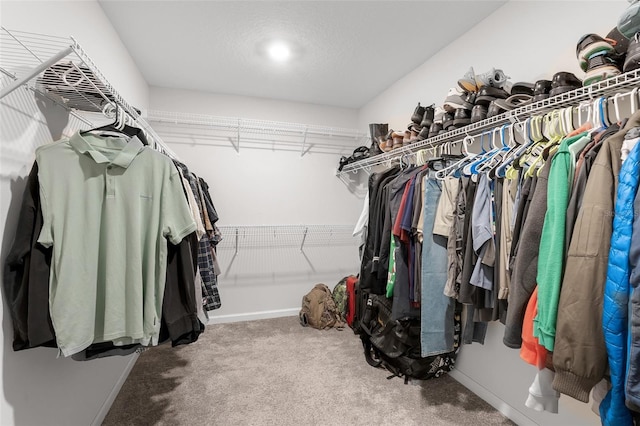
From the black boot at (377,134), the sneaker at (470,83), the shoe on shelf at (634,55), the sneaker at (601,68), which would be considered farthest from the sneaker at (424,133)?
the shoe on shelf at (634,55)

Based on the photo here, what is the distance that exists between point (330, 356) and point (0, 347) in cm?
196

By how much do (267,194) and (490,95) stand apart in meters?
2.29

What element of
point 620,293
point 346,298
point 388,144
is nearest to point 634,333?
point 620,293

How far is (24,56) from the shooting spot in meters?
1.08

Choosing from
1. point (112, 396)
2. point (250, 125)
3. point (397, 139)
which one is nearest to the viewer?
point (112, 396)

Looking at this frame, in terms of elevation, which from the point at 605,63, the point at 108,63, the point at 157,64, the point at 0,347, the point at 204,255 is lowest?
the point at 0,347

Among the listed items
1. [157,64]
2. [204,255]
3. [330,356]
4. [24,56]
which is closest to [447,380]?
[330,356]

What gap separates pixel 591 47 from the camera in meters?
1.11

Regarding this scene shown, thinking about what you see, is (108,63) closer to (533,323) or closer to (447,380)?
(533,323)

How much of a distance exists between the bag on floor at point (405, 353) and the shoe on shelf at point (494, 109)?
1.22 meters

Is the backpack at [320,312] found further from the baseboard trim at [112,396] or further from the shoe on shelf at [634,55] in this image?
the shoe on shelf at [634,55]

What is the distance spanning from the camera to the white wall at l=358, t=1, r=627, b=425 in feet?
4.62

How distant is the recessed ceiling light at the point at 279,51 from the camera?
2217mm

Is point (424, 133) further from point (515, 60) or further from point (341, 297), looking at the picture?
point (341, 297)
